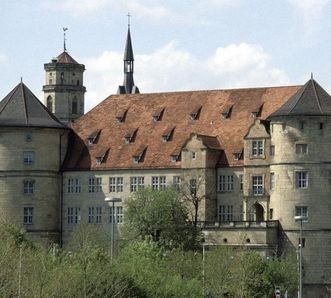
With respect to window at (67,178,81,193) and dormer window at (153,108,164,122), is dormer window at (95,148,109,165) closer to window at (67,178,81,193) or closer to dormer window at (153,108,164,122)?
window at (67,178,81,193)

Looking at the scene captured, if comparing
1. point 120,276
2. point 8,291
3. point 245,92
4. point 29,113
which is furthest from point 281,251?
point 8,291

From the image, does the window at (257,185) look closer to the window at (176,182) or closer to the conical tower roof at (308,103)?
the conical tower roof at (308,103)

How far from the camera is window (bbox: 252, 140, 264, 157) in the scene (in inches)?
6152

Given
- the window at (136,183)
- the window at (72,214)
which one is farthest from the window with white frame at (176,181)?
the window at (72,214)

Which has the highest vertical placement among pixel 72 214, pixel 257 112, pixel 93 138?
pixel 257 112

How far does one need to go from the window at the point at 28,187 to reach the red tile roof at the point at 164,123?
3.75m

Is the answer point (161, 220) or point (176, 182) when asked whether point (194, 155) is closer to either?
point (176, 182)

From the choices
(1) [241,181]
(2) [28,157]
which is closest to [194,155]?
(1) [241,181]

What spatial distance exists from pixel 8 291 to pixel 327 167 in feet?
210

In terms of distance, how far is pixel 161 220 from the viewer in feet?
508

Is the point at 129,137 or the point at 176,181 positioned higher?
the point at 129,137

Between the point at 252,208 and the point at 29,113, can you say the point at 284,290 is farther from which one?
the point at 29,113

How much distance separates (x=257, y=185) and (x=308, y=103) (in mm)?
8738

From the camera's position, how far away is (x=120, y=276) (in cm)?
10462
